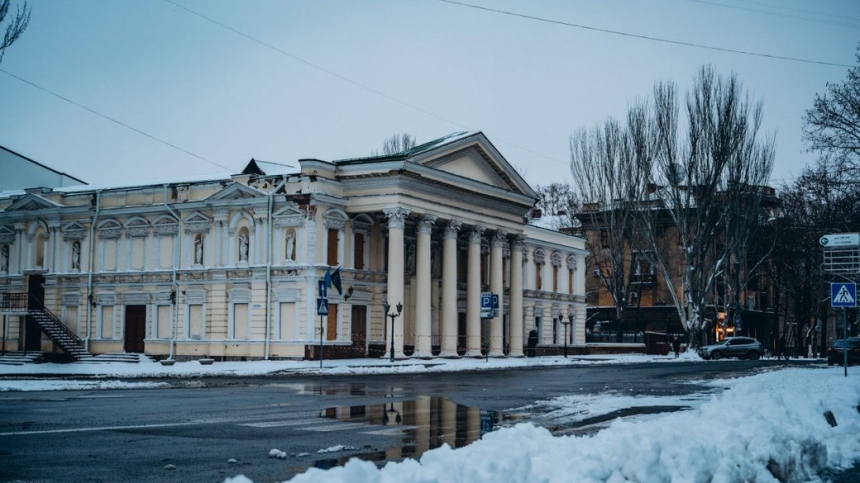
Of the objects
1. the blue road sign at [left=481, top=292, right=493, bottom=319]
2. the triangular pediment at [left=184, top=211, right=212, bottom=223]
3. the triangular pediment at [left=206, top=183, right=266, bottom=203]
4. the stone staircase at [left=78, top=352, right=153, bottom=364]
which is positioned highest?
the triangular pediment at [left=206, top=183, right=266, bottom=203]

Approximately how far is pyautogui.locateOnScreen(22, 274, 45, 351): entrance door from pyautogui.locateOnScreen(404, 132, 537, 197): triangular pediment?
22.6m

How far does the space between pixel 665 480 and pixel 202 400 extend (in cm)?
1351

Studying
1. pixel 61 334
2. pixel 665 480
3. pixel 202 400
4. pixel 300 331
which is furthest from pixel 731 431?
pixel 61 334

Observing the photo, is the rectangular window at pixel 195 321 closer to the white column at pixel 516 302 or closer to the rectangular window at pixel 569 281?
the white column at pixel 516 302

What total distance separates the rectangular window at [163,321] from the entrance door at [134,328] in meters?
1.04

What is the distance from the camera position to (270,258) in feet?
154

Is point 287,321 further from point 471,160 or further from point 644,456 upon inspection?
point 644,456

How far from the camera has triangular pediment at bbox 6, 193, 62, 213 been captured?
2061 inches

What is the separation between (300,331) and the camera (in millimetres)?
45906

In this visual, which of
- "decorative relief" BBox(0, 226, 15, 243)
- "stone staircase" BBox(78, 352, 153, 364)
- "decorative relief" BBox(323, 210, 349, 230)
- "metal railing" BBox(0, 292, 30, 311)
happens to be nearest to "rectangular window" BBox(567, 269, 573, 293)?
"decorative relief" BBox(323, 210, 349, 230)

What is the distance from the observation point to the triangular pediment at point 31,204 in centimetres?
5234

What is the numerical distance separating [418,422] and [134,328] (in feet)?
130

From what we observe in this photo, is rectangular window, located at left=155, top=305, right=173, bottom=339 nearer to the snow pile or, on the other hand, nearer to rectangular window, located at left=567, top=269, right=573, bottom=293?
rectangular window, located at left=567, top=269, right=573, bottom=293

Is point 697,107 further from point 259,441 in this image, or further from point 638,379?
point 259,441
